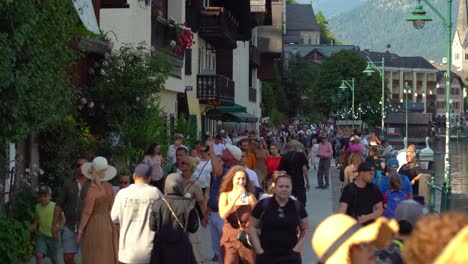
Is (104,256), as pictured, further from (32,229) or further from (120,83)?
(120,83)

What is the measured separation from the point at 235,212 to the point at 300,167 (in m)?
7.76

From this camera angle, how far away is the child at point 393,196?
12.9 metres

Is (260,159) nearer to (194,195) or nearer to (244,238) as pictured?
(194,195)

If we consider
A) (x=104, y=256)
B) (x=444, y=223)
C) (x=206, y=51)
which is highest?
(x=206, y=51)

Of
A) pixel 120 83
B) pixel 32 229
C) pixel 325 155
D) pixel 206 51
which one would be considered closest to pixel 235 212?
pixel 32 229

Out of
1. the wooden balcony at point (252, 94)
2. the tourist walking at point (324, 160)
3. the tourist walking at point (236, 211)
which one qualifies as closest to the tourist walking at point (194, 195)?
the tourist walking at point (236, 211)

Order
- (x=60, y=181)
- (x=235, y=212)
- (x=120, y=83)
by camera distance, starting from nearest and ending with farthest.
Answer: (x=235, y=212)
(x=60, y=181)
(x=120, y=83)

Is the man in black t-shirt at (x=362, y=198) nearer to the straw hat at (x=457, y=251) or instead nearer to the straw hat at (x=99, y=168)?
the straw hat at (x=99, y=168)

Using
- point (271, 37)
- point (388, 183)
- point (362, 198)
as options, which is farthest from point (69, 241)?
point (271, 37)

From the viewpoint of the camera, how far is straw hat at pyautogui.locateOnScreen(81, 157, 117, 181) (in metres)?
11.8

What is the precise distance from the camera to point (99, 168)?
11805mm

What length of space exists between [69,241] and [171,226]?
2.83 meters

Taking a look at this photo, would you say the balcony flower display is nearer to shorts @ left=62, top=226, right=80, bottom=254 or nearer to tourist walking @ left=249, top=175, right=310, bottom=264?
shorts @ left=62, top=226, right=80, bottom=254

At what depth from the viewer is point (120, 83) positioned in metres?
21.1
